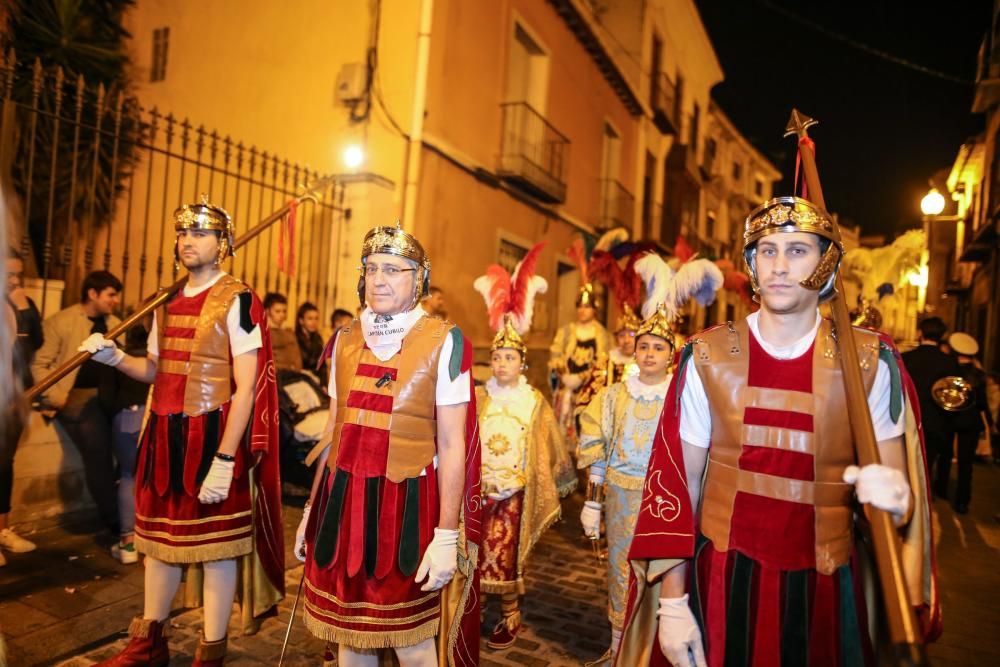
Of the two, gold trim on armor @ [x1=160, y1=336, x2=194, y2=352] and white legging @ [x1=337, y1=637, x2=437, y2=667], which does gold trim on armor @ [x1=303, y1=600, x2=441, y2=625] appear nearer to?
white legging @ [x1=337, y1=637, x2=437, y2=667]

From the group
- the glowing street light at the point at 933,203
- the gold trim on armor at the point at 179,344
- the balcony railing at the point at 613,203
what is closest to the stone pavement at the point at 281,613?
the gold trim on armor at the point at 179,344

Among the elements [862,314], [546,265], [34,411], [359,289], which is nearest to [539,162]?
[546,265]

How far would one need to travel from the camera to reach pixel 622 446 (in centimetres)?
410

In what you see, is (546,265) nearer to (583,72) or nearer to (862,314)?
(583,72)

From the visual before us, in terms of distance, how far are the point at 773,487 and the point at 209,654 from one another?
2.90 m

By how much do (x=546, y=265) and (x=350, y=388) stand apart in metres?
11.9

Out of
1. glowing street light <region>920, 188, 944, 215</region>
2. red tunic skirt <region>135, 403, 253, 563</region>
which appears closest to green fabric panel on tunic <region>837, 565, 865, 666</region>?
red tunic skirt <region>135, 403, 253, 563</region>

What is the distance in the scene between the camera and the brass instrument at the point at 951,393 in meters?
7.51

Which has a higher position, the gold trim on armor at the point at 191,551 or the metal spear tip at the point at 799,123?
the metal spear tip at the point at 799,123

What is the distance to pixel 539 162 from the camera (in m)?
13.2

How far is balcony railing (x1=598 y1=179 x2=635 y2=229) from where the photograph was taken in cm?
1736

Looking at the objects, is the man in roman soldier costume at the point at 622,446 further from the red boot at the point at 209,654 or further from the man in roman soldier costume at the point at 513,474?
the red boot at the point at 209,654

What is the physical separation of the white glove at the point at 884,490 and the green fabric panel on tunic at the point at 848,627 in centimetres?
43

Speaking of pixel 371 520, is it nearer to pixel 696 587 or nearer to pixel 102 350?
pixel 696 587
